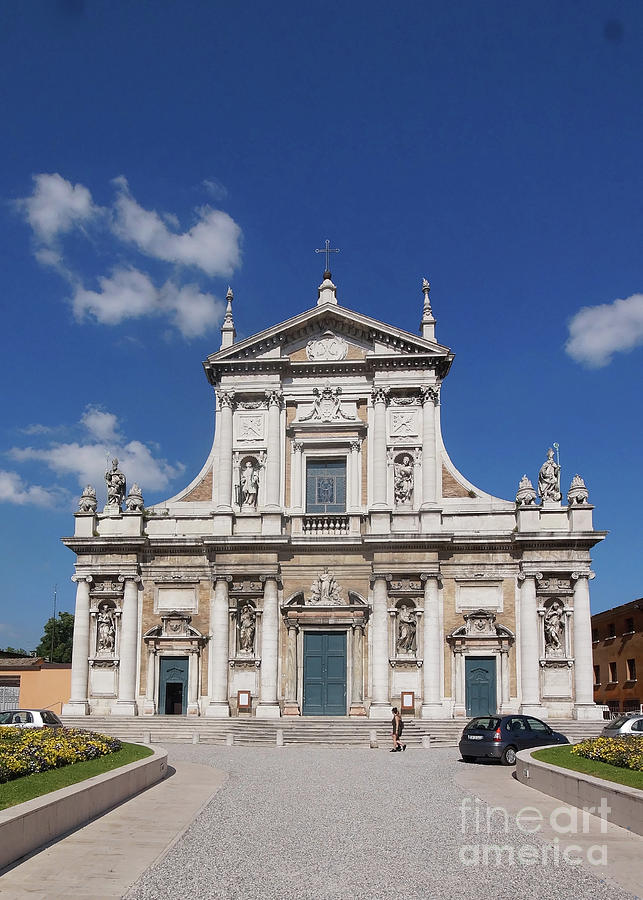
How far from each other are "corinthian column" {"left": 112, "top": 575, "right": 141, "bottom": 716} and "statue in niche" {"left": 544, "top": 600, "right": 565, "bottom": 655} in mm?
15154

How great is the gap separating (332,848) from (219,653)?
886 inches

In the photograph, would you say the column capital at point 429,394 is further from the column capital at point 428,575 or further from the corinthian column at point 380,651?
the corinthian column at point 380,651

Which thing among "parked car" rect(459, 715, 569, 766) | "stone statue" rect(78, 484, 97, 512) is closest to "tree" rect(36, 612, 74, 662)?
"stone statue" rect(78, 484, 97, 512)

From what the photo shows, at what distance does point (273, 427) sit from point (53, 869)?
1018 inches

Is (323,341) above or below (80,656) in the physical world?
above

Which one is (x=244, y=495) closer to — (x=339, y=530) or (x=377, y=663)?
(x=339, y=530)

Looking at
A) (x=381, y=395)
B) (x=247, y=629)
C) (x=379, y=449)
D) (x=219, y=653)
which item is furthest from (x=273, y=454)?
(x=219, y=653)

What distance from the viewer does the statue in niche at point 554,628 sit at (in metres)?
32.9

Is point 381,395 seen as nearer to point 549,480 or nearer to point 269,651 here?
point 549,480

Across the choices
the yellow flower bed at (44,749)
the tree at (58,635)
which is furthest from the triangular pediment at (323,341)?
the tree at (58,635)

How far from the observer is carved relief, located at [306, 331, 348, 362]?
1426 inches

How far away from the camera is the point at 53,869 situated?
10.0m

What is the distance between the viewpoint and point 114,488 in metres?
35.7

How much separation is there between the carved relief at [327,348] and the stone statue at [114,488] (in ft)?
29.0
